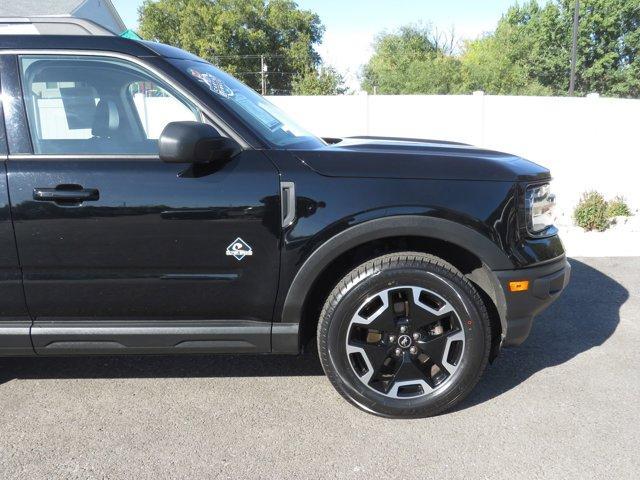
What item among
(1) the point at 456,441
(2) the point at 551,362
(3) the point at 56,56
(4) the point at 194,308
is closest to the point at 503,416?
(1) the point at 456,441

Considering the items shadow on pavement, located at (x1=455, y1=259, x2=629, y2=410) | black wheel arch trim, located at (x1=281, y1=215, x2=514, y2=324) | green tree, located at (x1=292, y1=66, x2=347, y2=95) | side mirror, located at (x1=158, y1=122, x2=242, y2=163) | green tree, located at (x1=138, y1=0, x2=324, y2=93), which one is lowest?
shadow on pavement, located at (x1=455, y1=259, x2=629, y2=410)

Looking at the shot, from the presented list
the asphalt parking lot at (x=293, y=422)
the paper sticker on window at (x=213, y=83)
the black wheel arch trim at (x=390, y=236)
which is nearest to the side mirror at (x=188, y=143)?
the paper sticker on window at (x=213, y=83)

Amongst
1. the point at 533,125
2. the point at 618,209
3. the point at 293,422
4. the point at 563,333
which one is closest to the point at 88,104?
the point at 293,422

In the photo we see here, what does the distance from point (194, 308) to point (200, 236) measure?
15.0 inches

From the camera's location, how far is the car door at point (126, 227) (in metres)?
2.55

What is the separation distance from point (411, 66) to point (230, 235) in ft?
164

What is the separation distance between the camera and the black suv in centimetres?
257

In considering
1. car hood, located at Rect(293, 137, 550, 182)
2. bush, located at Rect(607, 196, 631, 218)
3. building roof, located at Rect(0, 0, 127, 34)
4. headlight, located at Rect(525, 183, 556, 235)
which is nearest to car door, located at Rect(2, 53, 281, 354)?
car hood, located at Rect(293, 137, 550, 182)

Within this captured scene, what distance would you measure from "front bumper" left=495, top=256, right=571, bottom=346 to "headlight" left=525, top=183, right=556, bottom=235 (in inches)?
8.2

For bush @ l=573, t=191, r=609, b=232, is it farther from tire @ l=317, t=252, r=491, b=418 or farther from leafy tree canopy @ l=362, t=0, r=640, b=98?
leafy tree canopy @ l=362, t=0, r=640, b=98

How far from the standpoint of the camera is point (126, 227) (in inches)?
101

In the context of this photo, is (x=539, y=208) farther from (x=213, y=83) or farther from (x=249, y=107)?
(x=213, y=83)

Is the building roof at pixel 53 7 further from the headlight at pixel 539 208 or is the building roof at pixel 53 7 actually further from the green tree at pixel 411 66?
the green tree at pixel 411 66

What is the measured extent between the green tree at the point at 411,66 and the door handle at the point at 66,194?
47342mm
